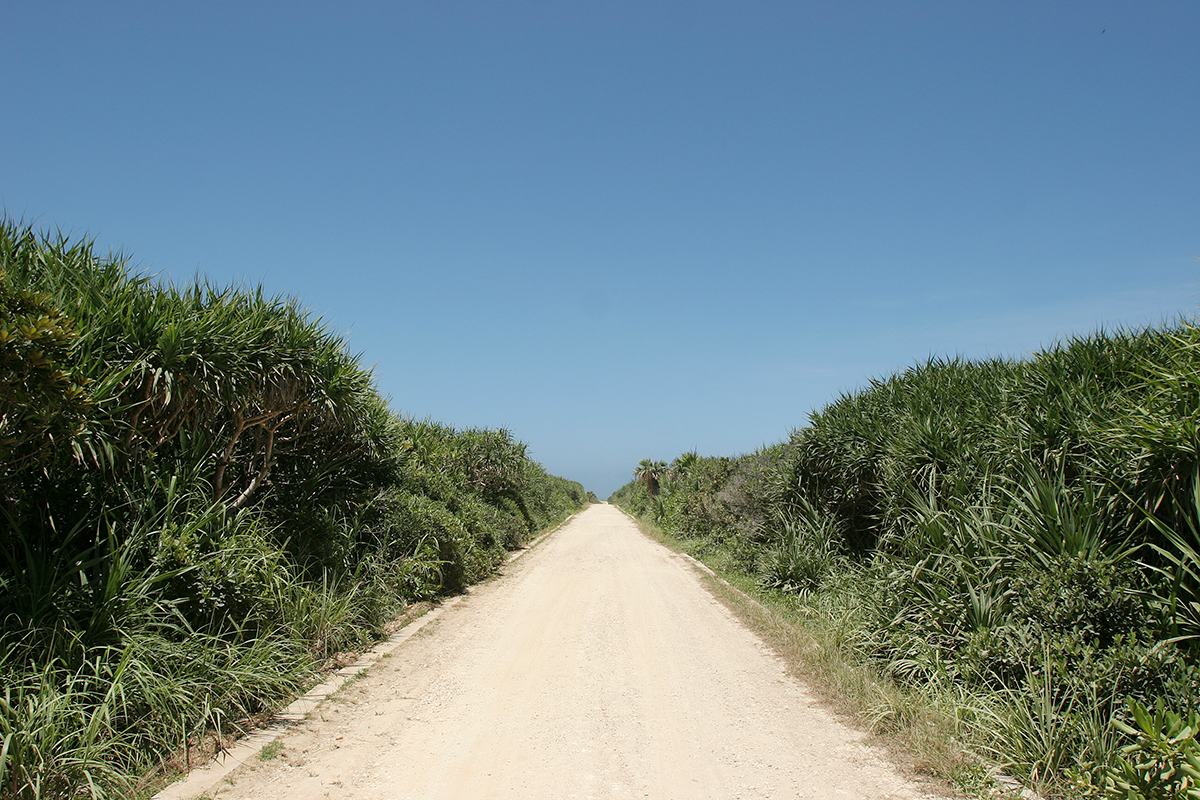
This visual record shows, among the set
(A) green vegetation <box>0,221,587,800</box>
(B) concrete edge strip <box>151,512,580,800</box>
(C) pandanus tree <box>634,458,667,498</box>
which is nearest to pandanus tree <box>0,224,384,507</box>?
(A) green vegetation <box>0,221,587,800</box>

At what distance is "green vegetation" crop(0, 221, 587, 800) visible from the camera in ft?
13.4

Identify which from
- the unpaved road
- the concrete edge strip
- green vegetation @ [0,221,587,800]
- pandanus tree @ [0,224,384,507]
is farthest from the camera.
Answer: pandanus tree @ [0,224,384,507]

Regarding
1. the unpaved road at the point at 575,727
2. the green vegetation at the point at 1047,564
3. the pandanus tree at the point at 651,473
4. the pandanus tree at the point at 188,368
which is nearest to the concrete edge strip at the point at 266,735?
the unpaved road at the point at 575,727

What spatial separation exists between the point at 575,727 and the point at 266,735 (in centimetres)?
246

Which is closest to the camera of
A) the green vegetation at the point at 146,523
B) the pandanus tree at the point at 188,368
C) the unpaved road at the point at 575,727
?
the green vegetation at the point at 146,523

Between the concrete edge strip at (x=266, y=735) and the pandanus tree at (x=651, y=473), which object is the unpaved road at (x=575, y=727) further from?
the pandanus tree at (x=651, y=473)

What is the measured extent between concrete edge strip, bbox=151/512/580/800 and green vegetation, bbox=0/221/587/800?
0.58ft

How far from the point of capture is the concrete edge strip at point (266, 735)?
14.3 ft

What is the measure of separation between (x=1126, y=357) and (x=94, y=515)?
928cm

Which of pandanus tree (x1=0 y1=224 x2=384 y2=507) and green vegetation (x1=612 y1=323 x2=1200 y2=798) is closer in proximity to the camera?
green vegetation (x1=612 y1=323 x2=1200 y2=798)

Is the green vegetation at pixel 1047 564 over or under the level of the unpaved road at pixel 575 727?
over

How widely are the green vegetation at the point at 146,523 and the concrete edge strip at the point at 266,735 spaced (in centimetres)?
18

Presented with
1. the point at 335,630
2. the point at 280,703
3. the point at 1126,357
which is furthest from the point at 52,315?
the point at 1126,357

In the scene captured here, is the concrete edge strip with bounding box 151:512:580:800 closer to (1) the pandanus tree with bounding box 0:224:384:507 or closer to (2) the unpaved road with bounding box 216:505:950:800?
(2) the unpaved road with bounding box 216:505:950:800
